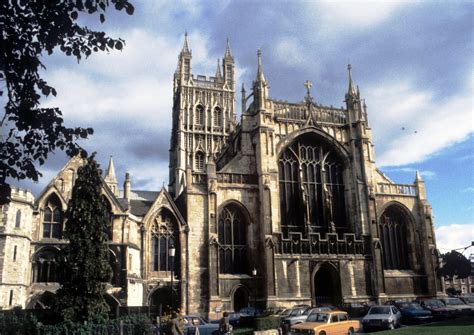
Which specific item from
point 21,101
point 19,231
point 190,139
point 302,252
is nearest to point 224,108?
point 190,139

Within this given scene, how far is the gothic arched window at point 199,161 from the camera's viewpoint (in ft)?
269

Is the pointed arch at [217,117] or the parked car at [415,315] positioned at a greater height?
the pointed arch at [217,117]

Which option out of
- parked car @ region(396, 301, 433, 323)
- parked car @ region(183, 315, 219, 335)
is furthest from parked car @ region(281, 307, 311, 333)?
parked car @ region(396, 301, 433, 323)

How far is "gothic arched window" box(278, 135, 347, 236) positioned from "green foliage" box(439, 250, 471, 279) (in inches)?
376

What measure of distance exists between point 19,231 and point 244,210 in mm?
17149

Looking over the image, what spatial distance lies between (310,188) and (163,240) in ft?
45.0

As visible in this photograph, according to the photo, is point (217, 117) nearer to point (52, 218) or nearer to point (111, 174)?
point (111, 174)

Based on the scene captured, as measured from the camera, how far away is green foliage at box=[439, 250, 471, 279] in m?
42.7

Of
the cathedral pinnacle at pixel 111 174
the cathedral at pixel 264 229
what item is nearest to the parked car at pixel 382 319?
the cathedral at pixel 264 229

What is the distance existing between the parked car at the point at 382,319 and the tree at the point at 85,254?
13434mm

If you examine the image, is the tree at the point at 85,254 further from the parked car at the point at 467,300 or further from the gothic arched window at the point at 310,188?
the parked car at the point at 467,300

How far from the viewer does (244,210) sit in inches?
1608

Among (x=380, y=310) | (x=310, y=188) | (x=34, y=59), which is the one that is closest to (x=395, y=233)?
(x=310, y=188)

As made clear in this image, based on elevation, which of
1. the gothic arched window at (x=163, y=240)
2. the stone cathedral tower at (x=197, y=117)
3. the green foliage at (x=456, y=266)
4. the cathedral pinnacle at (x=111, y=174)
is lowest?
the green foliage at (x=456, y=266)
